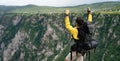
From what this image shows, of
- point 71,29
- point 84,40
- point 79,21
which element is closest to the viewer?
point 71,29

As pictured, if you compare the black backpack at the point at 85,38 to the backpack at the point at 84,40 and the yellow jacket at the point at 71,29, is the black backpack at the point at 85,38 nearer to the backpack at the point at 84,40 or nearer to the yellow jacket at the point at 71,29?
the backpack at the point at 84,40

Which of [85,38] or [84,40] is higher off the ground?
[85,38]

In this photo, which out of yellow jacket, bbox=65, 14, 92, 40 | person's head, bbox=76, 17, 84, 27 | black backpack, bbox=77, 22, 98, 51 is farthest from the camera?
person's head, bbox=76, 17, 84, 27

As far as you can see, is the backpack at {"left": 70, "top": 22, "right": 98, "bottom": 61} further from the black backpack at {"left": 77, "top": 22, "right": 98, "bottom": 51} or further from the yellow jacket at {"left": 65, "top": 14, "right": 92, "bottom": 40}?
the yellow jacket at {"left": 65, "top": 14, "right": 92, "bottom": 40}

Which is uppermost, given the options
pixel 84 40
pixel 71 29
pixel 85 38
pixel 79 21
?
pixel 79 21

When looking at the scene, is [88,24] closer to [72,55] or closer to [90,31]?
[90,31]

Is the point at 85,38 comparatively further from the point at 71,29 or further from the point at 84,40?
the point at 71,29

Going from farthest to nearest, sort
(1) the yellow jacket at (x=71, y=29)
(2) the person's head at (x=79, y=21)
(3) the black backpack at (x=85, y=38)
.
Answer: (2) the person's head at (x=79, y=21), (3) the black backpack at (x=85, y=38), (1) the yellow jacket at (x=71, y=29)

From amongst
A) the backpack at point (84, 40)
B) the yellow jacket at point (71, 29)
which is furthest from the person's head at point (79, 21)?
the yellow jacket at point (71, 29)

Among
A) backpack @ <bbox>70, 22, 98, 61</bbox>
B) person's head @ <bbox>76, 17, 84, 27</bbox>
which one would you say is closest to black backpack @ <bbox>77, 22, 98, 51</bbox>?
backpack @ <bbox>70, 22, 98, 61</bbox>

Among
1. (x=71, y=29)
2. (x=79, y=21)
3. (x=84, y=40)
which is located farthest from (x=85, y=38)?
(x=71, y=29)
